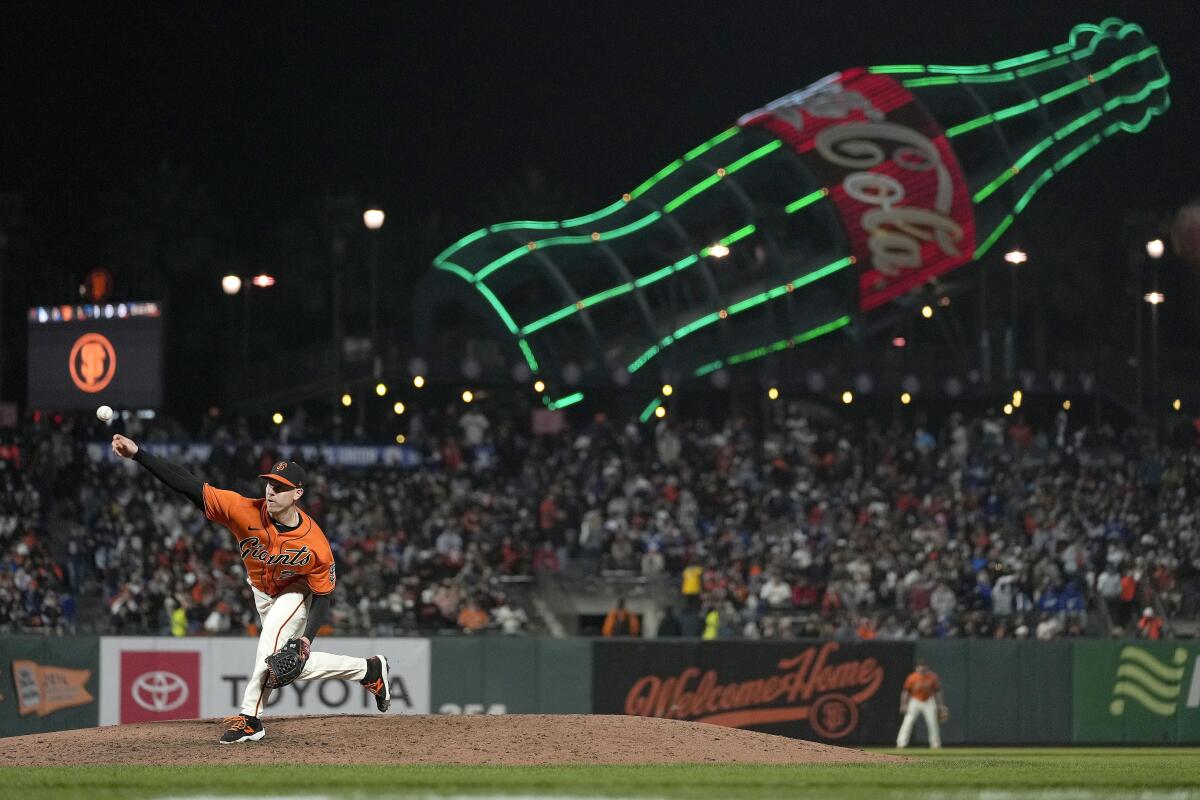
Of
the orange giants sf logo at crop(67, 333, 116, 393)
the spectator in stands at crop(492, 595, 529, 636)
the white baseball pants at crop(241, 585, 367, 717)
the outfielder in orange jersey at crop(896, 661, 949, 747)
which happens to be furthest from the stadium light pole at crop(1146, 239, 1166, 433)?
the white baseball pants at crop(241, 585, 367, 717)

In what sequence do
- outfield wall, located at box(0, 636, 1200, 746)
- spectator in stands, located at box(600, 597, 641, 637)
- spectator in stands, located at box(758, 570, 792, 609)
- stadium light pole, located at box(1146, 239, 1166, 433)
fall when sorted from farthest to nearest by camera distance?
stadium light pole, located at box(1146, 239, 1166, 433) < spectator in stands, located at box(758, 570, 792, 609) < spectator in stands, located at box(600, 597, 641, 637) < outfield wall, located at box(0, 636, 1200, 746)

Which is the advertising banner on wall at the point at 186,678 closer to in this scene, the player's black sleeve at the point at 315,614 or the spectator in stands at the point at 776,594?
the spectator in stands at the point at 776,594

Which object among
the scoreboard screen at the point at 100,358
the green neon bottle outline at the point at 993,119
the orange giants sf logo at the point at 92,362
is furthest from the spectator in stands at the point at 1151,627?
the orange giants sf logo at the point at 92,362

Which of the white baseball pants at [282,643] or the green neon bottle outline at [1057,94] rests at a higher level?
the green neon bottle outline at [1057,94]

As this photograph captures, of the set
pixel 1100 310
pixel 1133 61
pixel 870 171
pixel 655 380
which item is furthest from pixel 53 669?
pixel 1100 310

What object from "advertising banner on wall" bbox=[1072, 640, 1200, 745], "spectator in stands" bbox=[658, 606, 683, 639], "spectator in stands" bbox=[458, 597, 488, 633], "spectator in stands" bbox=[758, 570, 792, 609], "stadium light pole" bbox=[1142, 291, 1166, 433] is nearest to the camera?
"advertising banner on wall" bbox=[1072, 640, 1200, 745]

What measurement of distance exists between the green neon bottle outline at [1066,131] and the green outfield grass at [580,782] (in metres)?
28.7

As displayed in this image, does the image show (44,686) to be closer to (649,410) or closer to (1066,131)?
(649,410)

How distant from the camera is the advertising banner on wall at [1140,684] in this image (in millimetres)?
24031

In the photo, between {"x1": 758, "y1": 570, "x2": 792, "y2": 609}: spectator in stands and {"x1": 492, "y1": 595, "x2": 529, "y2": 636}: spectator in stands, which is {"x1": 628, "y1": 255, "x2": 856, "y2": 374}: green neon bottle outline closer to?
{"x1": 758, "y1": 570, "x2": 792, "y2": 609}: spectator in stands

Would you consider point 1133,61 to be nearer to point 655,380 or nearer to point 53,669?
point 655,380

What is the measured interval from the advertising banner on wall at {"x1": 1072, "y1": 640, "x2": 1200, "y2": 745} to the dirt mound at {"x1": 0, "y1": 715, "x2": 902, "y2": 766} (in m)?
11.8

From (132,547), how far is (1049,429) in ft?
75.4

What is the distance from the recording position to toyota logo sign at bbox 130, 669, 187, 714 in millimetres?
22328
